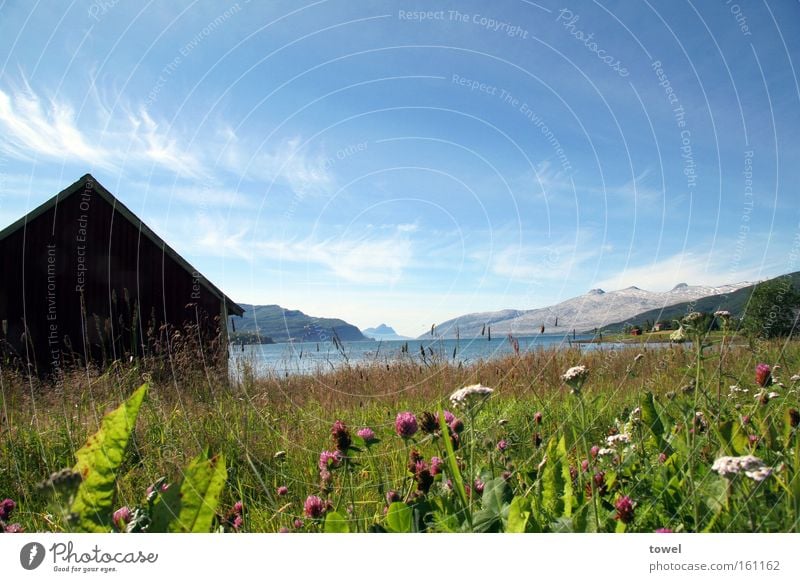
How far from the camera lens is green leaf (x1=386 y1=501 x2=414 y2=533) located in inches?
56.9

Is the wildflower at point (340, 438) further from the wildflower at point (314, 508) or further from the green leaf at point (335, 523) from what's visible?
the green leaf at point (335, 523)

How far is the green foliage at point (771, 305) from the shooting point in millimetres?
2352

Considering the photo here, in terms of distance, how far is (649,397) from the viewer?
210 cm

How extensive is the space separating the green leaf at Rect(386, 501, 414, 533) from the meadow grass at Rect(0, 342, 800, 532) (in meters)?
0.05

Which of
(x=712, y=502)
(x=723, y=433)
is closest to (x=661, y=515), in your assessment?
(x=712, y=502)

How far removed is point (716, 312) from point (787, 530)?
80 cm

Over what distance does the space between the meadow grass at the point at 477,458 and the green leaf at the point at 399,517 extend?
0.05 m

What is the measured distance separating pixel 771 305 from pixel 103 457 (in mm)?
3022

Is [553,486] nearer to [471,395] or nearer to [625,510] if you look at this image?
[625,510]

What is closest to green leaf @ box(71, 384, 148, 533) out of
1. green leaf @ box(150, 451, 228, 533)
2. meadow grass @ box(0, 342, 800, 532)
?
green leaf @ box(150, 451, 228, 533)

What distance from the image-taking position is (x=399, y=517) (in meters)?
1.45

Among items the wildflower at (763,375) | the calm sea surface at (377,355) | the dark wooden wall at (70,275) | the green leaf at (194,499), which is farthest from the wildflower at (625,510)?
the dark wooden wall at (70,275)

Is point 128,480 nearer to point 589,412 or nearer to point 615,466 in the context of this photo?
point 615,466

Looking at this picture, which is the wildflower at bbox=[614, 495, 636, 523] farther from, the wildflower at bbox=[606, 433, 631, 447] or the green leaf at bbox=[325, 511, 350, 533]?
the green leaf at bbox=[325, 511, 350, 533]
